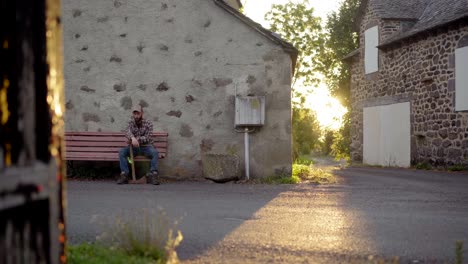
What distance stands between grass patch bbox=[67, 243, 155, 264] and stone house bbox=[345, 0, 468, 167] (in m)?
14.3

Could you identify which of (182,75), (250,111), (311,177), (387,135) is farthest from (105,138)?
(387,135)

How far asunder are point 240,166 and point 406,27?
1256cm

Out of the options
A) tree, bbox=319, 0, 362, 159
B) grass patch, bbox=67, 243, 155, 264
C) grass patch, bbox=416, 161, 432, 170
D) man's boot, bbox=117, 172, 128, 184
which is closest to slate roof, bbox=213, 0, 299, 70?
man's boot, bbox=117, 172, 128, 184

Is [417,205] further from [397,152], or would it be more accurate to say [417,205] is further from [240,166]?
[397,152]

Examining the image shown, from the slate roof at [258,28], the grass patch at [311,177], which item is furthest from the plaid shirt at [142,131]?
the grass patch at [311,177]

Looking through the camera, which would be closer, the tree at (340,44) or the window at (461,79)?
the window at (461,79)

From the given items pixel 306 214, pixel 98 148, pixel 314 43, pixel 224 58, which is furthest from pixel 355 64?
pixel 306 214

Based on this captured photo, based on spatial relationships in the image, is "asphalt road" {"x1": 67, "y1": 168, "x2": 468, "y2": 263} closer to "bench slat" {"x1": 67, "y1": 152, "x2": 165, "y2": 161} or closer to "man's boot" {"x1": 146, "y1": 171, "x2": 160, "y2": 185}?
"man's boot" {"x1": 146, "y1": 171, "x2": 160, "y2": 185}

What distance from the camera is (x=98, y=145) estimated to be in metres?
11.2

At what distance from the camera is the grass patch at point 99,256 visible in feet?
12.8

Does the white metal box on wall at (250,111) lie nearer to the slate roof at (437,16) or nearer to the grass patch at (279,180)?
the grass patch at (279,180)

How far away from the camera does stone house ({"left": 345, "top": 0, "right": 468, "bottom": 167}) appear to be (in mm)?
16797

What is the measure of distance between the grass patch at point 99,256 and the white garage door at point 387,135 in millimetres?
16545

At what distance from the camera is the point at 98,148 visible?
11172mm
